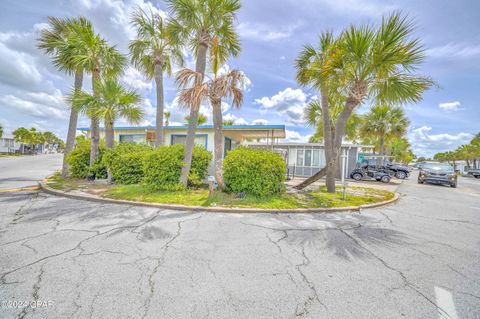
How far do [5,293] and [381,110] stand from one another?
25.8m

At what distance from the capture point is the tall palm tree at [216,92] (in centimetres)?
628

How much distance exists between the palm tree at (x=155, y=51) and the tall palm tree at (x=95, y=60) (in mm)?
856

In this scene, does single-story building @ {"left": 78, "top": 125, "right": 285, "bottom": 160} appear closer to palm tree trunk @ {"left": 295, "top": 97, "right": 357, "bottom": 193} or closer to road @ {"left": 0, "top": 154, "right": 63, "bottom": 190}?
palm tree trunk @ {"left": 295, "top": 97, "right": 357, "bottom": 193}

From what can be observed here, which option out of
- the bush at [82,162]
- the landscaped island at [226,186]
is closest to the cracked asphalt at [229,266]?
the landscaped island at [226,186]

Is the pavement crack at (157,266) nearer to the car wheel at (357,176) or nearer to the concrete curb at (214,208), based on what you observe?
the concrete curb at (214,208)

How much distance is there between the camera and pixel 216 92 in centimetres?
650

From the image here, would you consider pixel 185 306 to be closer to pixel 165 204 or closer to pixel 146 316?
pixel 146 316

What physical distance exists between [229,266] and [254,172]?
385cm

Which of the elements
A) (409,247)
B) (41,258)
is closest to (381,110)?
(409,247)

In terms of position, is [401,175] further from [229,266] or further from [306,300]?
[229,266]

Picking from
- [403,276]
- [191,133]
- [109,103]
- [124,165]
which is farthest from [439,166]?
[109,103]

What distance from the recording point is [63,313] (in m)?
1.81

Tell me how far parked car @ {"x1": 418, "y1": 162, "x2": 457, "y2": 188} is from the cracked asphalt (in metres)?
12.8

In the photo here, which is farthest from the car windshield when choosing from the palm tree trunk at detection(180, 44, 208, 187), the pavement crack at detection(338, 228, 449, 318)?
the palm tree trunk at detection(180, 44, 208, 187)
